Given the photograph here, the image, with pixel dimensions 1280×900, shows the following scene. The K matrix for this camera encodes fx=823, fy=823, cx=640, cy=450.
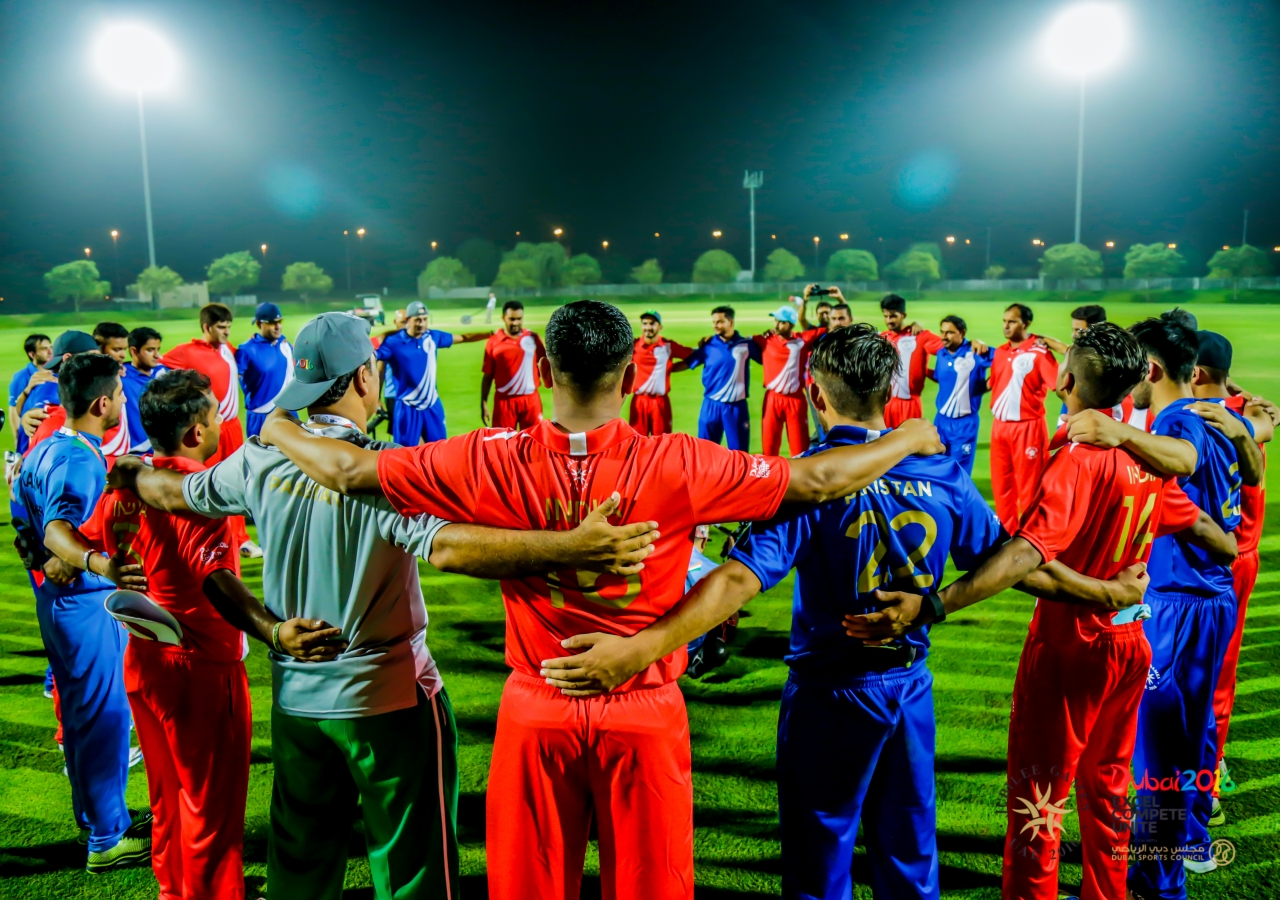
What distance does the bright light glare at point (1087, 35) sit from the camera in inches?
1210

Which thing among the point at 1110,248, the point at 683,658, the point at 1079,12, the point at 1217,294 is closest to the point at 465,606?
the point at 683,658

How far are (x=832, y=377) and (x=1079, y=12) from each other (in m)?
36.8

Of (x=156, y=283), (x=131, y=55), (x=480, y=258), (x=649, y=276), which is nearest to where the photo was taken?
(x=131, y=55)

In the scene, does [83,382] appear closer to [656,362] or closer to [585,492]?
[585,492]

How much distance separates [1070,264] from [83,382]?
52.2 m

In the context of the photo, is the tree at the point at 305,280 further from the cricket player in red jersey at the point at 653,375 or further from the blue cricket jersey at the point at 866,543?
the blue cricket jersey at the point at 866,543

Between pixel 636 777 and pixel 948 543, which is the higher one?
pixel 948 543

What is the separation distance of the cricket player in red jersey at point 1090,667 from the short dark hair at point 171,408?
292cm

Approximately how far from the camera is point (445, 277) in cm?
5394

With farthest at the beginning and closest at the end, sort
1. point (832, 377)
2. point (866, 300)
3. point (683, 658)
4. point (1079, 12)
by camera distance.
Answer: point (866, 300), point (1079, 12), point (832, 377), point (683, 658)

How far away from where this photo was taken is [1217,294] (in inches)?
1394

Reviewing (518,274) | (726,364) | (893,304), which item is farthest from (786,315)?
(518,274)

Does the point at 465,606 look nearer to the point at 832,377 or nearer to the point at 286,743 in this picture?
the point at 286,743

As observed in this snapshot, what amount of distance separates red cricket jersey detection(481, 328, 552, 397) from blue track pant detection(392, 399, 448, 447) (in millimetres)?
Answer: 938
